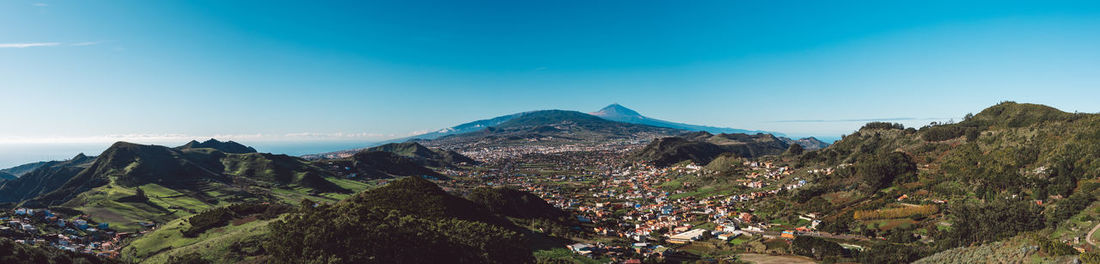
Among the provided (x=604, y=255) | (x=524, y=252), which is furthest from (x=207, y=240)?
(x=604, y=255)

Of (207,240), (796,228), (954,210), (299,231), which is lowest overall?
(796,228)

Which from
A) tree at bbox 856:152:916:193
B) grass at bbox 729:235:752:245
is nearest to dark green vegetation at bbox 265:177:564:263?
grass at bbox 729:235:752:245

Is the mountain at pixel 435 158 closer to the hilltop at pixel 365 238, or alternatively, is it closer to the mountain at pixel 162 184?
the mountain at pixel 162 184

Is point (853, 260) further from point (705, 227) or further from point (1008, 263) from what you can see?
Answer: point (705, 227)

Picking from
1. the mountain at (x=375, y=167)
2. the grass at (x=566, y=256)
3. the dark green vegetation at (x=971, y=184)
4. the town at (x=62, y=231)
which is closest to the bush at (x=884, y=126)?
the dark green vegetation at (x=971, y=184)

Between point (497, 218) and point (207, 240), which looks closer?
point (207, 240)

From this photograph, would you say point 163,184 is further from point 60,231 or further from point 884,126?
point 884,126

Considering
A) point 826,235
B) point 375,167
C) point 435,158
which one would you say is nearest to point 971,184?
point 826,235
